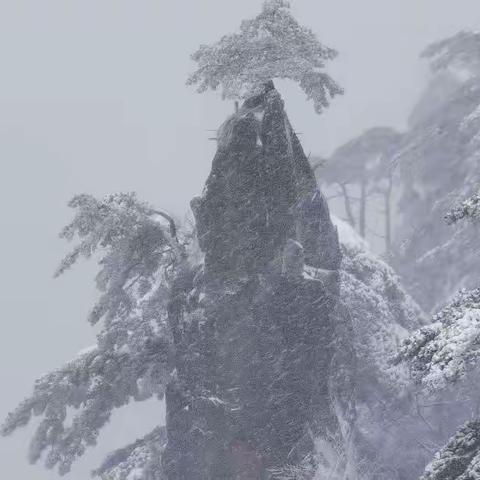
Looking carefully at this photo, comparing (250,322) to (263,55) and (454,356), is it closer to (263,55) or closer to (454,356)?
(263,55)

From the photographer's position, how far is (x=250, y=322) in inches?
529

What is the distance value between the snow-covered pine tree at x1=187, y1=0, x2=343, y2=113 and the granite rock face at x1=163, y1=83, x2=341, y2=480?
2.06ft

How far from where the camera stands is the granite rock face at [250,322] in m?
13.2

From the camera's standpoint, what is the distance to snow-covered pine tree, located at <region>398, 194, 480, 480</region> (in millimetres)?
5594

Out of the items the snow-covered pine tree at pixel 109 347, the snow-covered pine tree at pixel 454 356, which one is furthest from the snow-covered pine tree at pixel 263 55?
the snow-covered pine tree at pixel 454 356

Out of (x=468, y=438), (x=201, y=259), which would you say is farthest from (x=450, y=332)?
(x=201, y=259)

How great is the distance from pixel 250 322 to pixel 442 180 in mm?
11997

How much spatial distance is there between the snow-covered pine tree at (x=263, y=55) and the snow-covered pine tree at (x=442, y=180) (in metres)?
7.06

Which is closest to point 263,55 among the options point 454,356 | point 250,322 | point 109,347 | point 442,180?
point 250,322

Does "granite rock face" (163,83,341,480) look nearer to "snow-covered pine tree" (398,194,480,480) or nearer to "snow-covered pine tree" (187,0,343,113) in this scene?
"snow-covered pine tree" (187,0,343,113)

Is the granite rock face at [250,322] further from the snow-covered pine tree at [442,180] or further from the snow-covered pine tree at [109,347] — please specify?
the snow-covered pine tree at [442,180]

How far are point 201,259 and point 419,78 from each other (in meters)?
23.5

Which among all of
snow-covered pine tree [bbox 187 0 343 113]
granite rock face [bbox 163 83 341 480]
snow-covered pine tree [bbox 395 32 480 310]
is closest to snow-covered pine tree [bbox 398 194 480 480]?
granite rock face [bbox 163 83 341 480]

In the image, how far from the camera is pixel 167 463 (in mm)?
13789
